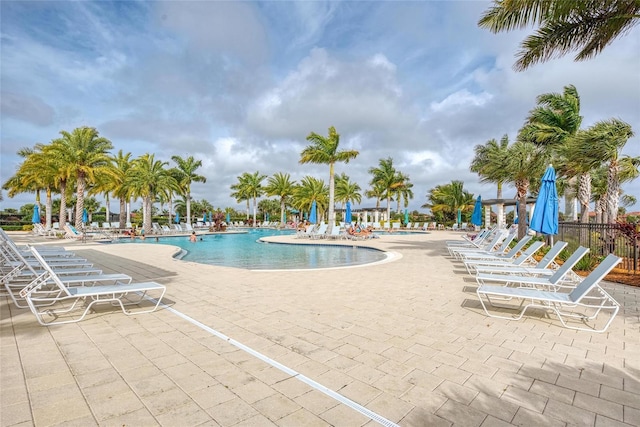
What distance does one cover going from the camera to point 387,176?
129 feet

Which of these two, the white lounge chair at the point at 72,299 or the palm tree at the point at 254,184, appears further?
the palm tree at the point at 254,184

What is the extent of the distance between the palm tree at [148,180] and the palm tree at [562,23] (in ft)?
90.7

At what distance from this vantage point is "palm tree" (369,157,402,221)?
130 feet

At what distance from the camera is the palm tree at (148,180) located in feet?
92.6

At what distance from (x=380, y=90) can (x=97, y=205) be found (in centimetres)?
5202

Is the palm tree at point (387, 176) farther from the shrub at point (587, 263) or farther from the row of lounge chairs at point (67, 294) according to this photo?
the row of lounge chairs at point (67, 294)

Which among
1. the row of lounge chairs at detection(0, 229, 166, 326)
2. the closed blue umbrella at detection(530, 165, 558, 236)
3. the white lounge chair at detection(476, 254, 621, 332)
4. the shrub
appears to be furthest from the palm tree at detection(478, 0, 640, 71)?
the row of lounge chairs at detection(0, 229, 166, 326)

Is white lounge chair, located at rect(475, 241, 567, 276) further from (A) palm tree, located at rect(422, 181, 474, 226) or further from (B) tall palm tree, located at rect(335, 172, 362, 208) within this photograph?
(A) palm tree, located at rect(422, 181, 474, 226)

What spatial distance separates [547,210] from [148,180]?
2930 cm

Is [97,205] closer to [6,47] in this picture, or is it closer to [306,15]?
[6,47]

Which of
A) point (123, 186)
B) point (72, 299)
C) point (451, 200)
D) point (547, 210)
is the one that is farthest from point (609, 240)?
point (123, 186)

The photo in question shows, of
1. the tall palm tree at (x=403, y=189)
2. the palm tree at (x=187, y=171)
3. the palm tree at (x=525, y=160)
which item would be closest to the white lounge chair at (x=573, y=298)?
the palm tree at (x=525, y=160)

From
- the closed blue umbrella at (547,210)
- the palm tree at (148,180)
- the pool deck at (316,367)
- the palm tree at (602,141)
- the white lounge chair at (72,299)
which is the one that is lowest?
the pool deck at (316,367)

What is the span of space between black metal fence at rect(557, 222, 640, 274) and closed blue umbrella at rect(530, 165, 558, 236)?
1.45 metres
